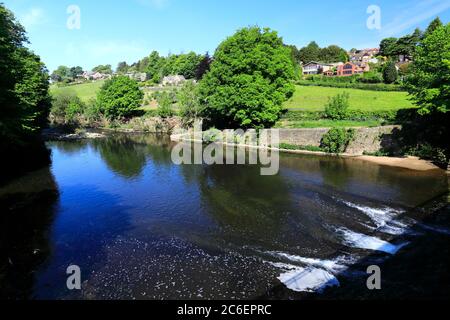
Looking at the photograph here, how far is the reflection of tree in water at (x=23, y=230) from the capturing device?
1595cm

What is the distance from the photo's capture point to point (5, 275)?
1639 cm

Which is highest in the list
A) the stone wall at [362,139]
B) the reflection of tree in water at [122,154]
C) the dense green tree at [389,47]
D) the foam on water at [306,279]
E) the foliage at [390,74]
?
the dense green tree at [389,47]

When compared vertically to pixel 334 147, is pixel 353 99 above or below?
above

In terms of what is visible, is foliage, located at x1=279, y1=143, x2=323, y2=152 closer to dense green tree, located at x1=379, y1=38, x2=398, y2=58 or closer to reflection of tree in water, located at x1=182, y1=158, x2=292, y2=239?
reflection of tree in water, located at x1=182, y1=158, x2=292, y2=239

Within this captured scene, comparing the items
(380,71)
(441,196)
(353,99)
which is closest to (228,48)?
(353,99)

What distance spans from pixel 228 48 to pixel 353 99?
89.1 ft

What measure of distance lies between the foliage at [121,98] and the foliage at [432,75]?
57614 mm

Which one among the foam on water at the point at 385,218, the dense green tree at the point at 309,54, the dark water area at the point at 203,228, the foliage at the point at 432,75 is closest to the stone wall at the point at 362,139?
the foliage at the point at 432,75

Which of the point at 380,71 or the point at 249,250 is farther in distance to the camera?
the point at 380,71

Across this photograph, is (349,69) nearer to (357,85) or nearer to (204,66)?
(357,85)

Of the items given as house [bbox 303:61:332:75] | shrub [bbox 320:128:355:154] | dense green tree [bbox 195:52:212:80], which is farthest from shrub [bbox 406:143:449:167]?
house [bbox 303:61:332:75]

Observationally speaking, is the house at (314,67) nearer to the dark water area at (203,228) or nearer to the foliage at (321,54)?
the foliage at (321,54)

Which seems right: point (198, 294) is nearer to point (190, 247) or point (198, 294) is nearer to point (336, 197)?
point (190, 247)

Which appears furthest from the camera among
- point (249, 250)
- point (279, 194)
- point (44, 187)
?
point (44, 187)
